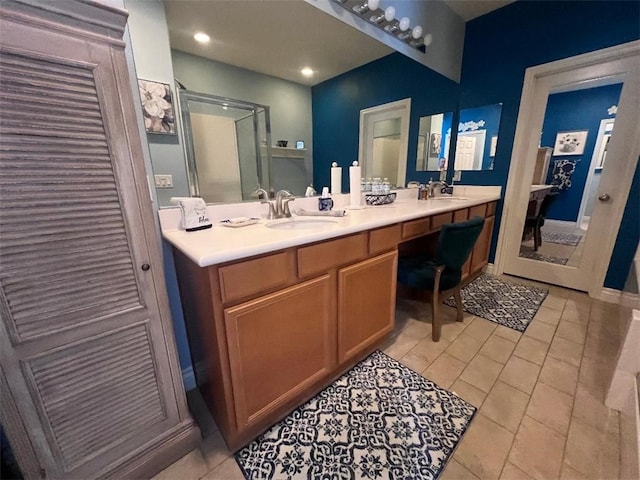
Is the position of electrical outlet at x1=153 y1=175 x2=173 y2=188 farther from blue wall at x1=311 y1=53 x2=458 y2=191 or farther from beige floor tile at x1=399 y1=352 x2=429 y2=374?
beige floor tile at x1=399 y1=352 x2=429 y2=374

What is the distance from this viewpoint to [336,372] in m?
1.42

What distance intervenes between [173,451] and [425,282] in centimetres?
158

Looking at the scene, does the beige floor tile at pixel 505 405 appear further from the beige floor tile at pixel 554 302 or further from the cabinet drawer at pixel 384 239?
the beige floor tile at pixel 554 302

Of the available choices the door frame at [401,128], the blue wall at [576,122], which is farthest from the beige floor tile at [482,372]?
the blue wall at [576,122]

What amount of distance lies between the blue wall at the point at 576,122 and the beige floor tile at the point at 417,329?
1976mm

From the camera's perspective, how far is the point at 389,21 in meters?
1.80

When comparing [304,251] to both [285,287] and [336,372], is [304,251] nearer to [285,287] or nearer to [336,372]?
[285,287]

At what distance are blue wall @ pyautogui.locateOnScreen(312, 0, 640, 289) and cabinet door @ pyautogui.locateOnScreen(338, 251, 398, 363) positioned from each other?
773mm

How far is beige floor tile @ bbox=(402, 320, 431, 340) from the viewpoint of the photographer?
1795 millimetres

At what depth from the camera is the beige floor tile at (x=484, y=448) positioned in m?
0.99

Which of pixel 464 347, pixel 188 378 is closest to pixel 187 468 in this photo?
pixel 188 378

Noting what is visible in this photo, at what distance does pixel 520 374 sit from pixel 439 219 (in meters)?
1.07

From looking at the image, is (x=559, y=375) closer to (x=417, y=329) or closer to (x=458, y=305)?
(x=458, y=305)

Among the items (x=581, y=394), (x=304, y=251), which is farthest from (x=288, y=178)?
(x=581, y=394)
